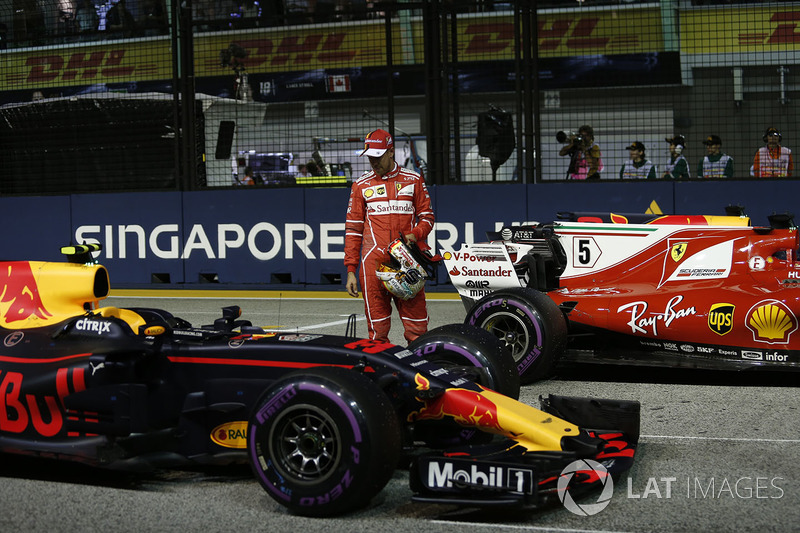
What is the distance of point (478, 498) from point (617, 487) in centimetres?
83

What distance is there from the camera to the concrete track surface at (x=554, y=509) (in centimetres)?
407

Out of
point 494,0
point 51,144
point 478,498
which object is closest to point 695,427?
point 478,498

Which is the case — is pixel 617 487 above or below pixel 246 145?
below

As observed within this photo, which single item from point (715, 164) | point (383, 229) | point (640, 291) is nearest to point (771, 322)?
point (640, 291)

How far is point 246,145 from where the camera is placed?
16375 millimetres

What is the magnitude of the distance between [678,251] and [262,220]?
7829mm

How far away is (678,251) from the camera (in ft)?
25.5

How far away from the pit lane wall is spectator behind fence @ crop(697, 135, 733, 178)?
13.2 inches

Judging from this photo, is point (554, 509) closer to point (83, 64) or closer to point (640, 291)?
point (640, 291)

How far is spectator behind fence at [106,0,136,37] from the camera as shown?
15.6m

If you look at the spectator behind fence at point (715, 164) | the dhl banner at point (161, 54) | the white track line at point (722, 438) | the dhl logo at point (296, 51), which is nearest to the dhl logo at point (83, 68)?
the dhl banner at point (161, 54)

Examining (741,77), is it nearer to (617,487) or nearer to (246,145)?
(246,145)

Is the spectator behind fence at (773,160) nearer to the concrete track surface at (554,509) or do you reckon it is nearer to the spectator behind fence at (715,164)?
the spectator behind fence at (715,164)

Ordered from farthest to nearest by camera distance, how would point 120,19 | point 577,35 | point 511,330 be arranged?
point 577,35
point 120,19
point 511,330
